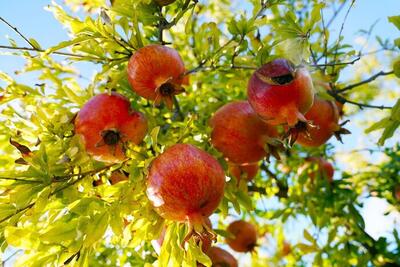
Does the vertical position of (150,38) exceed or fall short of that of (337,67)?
it exceeds it

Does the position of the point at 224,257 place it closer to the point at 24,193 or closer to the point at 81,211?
the point at 81,211

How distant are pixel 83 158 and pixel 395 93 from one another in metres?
4.19

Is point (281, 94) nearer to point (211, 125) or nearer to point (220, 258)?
point (211, 125)

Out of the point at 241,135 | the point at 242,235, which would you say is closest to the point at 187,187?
the point at 241,135

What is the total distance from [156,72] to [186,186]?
54 cm

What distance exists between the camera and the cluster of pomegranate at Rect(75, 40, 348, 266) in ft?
A: 4.66

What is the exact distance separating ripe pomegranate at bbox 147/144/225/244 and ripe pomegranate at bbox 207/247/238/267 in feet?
2.53

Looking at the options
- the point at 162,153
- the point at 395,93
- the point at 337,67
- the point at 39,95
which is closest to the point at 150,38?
the point at 39,95

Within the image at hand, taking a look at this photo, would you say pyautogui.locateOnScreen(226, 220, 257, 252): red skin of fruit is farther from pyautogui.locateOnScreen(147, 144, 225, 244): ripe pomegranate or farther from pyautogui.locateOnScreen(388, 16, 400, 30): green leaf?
pyautogui.locateOnScreen(388, 16, 400, 30): green leaf

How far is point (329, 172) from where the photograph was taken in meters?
3.02

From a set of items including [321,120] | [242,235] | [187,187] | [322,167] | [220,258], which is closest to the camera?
[187,187]

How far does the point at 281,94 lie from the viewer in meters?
1.59

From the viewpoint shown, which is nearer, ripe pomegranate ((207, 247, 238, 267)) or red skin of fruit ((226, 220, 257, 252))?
ripe pomegranate ((207, 247, 238, 267))

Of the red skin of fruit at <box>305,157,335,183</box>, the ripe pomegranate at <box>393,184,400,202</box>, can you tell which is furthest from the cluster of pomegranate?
the ripe pomegranate at <box>393,184,400,202</box>
